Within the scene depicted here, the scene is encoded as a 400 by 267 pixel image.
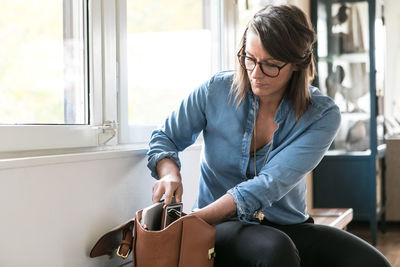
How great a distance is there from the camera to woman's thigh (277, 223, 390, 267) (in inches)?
59.5

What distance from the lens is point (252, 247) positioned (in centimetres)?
138

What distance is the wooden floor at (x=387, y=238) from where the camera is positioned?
324 centimetres

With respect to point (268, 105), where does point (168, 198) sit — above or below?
below

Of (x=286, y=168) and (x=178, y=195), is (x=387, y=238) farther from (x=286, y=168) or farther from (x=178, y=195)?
(x=178, y=195)

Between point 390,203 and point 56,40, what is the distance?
3353mm

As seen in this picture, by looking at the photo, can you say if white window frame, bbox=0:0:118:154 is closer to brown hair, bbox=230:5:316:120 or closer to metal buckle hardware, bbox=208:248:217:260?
brown hair, bbox=230:5:316:120

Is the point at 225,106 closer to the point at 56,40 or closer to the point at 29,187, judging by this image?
the point at 56,40

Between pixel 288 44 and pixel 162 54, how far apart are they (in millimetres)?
757

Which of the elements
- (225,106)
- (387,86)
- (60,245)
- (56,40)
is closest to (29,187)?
(60,245)

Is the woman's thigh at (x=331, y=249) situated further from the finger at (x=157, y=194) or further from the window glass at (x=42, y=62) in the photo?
the window glass at (x=42, y=62)

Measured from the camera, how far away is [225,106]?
163 cm

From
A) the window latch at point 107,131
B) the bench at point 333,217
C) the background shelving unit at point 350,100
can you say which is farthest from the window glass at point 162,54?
the background shelving unit at point 350,100

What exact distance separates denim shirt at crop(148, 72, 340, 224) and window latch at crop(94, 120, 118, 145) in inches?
5.7

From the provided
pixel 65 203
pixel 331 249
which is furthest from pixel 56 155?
pixel 331 249
